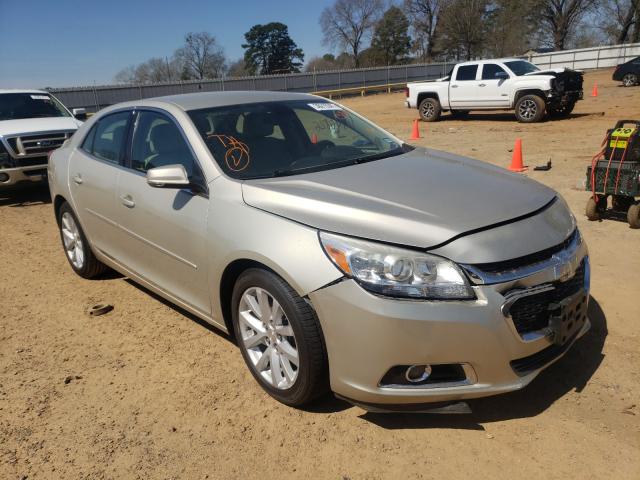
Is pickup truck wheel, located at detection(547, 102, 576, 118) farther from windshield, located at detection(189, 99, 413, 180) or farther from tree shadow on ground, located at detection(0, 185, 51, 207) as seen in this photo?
tree shadow on ground, located at detection(0, 185, 51, 207)

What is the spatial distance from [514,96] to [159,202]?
46.1 ft

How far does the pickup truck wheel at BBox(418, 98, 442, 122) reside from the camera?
685 inches

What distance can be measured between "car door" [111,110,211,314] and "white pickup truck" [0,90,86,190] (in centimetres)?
539

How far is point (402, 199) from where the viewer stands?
8.93ft

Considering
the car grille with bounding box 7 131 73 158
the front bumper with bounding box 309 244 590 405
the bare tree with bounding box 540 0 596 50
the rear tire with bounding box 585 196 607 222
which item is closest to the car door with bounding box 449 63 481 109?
the rear tire with bounding box 585 196 607 222

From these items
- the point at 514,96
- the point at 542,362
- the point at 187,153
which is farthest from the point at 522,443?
the point at 514,96

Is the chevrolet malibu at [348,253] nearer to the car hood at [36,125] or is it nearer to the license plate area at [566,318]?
the license plate area at [566,318]

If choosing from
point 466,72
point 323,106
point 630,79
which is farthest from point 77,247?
point 630,79

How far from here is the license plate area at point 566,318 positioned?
256 cm

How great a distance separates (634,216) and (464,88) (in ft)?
39.1

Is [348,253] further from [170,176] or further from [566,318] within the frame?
[170,176]

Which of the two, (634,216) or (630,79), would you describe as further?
(630,79)

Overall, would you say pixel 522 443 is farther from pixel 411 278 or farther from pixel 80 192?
pixel 80 192

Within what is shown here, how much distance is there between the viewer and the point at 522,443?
100 inches
